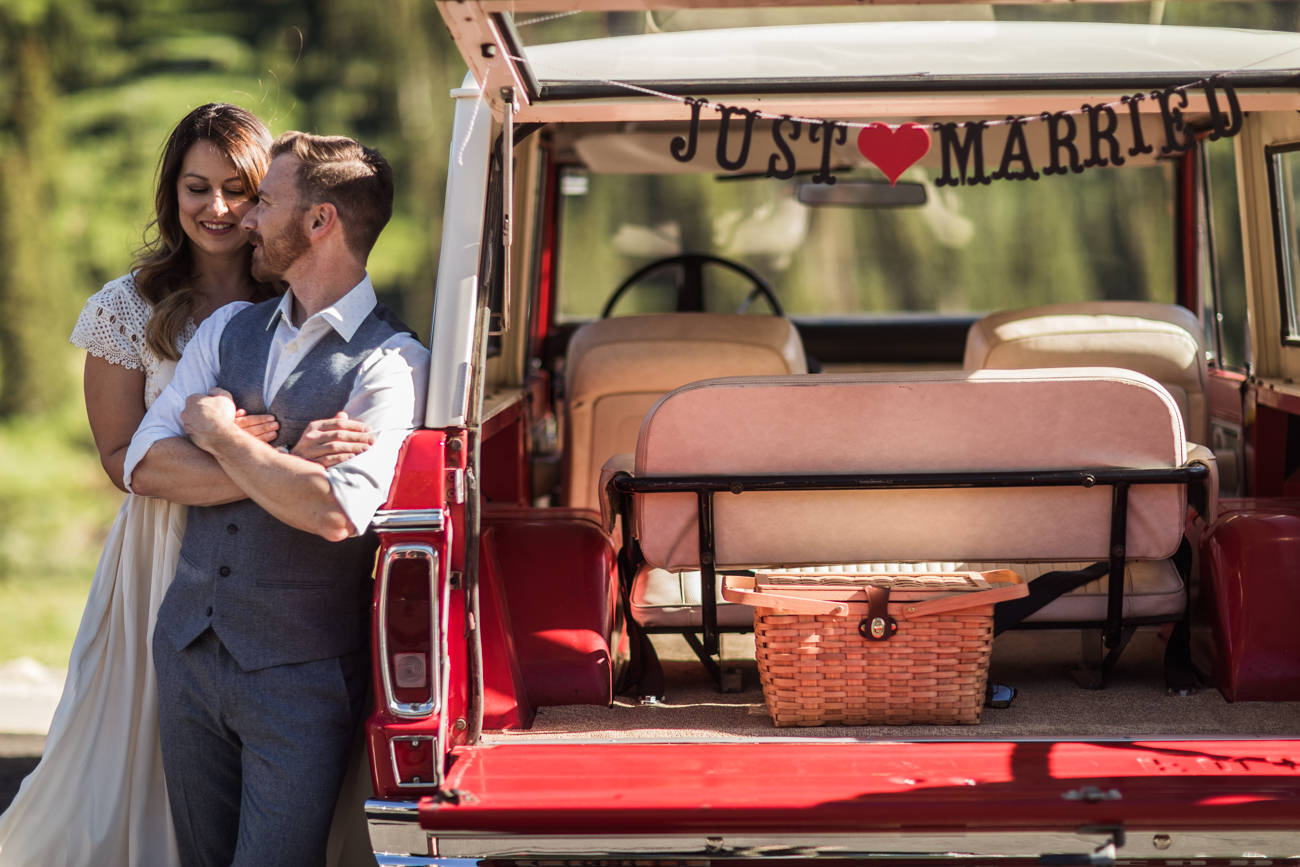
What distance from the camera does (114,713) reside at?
9.95ft

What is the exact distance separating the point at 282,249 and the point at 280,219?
60 millimetres

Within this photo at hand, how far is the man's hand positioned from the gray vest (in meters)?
0.08

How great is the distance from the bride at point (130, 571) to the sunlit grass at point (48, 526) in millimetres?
3771

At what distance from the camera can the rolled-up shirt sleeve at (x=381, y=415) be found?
2438mm

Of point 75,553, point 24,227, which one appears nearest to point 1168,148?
point 75,553

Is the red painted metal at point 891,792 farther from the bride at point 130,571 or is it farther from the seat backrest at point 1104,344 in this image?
the seat backrest at point 1104,344

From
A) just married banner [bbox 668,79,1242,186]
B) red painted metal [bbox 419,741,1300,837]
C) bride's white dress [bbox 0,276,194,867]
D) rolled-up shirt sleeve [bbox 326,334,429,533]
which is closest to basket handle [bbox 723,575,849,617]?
red painted metal [bbox 419,741,1300,837]

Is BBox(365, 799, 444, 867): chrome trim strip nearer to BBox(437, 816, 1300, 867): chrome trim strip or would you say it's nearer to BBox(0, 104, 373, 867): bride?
BBox(437, 816, 1300, 867): chrome trim strip

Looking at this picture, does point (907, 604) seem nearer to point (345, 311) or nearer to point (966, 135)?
point (966, 135)

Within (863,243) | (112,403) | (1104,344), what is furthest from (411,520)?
(863,243)

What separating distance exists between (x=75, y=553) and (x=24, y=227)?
14.2ft

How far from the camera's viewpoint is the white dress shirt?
2.46 metres

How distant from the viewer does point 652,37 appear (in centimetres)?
321

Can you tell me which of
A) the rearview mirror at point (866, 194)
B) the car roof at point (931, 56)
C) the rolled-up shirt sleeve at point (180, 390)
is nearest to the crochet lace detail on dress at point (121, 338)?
the rolled-up shirt sleeve at point (180, 390)
